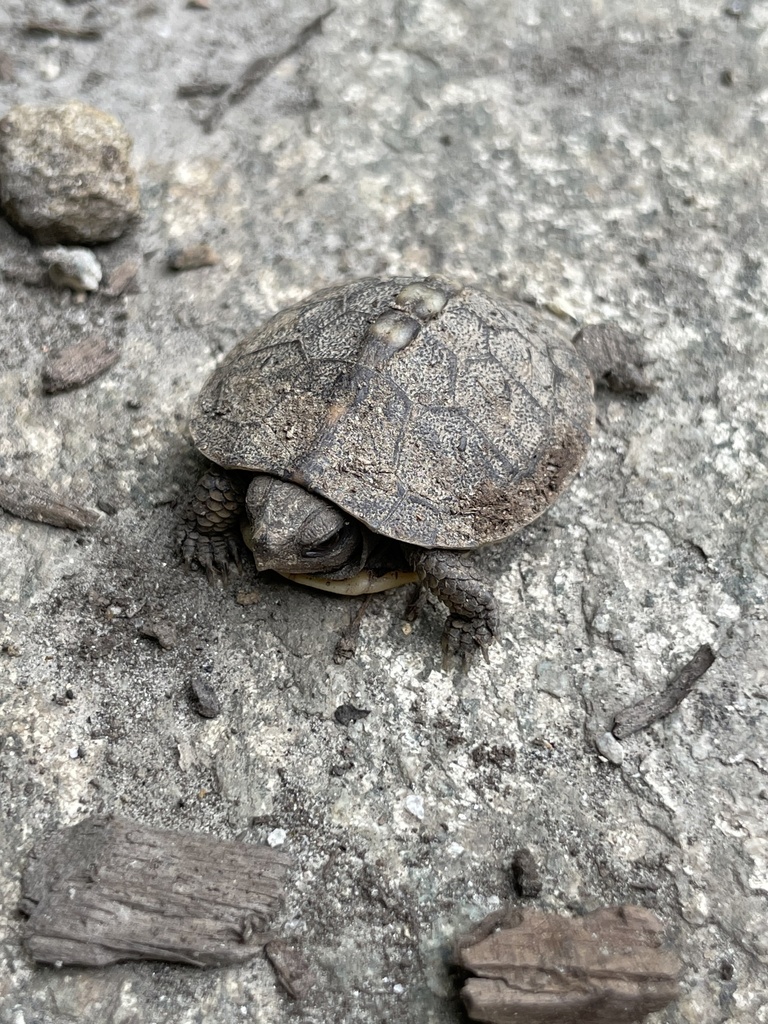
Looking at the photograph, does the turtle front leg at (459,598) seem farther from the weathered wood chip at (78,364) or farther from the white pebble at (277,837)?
the weathered wood chip at (78,364)

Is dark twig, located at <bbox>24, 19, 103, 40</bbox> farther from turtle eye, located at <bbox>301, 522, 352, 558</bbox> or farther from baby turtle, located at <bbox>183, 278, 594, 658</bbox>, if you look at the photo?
turtle eye, located at <bbox>301, 522, 352, 558</bbox>

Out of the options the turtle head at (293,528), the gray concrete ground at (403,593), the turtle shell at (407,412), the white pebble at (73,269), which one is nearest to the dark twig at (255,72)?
the gray concrete ground at (403,593)

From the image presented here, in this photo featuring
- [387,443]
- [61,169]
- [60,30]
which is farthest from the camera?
[60,30]

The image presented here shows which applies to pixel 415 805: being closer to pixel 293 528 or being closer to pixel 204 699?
pixel 204 699

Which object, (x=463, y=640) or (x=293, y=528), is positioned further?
(x=463, y=640)

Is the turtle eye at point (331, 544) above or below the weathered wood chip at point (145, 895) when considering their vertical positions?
above

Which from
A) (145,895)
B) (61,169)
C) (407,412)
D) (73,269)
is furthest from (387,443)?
(61,169)

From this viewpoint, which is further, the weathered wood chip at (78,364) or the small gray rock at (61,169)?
the small gray rock at (61,169)
